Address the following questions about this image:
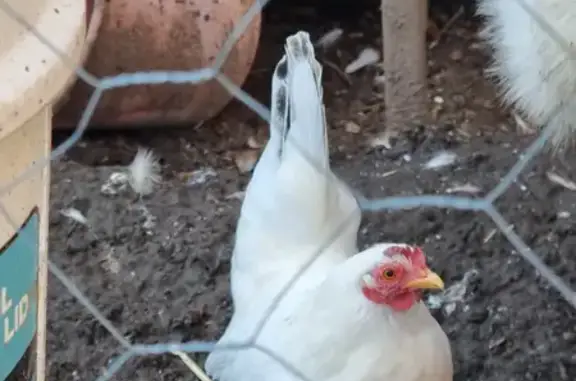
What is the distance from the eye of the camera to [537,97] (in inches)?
40.4

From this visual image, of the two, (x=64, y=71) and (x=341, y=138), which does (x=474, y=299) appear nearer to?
(x=341, y=138)

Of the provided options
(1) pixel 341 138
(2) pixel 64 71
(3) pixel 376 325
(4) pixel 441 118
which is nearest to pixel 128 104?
(1) pixel 341 138

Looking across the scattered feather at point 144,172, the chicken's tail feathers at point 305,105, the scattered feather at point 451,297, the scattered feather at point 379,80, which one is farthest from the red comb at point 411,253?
the scattered feather at point 379,80

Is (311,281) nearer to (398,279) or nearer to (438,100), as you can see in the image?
(398,279)

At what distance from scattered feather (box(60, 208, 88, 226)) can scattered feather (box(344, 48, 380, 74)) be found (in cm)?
57

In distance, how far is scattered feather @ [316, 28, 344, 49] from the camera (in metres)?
1.82

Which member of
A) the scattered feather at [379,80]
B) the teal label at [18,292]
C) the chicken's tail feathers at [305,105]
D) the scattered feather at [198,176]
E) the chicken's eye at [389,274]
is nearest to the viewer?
the teal label at [18,292]

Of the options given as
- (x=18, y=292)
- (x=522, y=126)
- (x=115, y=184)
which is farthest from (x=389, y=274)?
(x=522, y=126)

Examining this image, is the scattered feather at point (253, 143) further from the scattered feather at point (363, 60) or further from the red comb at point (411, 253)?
the red comb at point (411, 253)

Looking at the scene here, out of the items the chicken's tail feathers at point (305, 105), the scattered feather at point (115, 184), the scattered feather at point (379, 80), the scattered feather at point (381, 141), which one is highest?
the chicken's tail feathers at point (305, 105)

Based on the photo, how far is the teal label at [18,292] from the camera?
2.30ft

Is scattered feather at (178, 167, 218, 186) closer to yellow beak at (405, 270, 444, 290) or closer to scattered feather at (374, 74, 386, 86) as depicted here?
scattered feather at (374, 74, 386, 86)

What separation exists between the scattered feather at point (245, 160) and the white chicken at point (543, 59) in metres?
0.50

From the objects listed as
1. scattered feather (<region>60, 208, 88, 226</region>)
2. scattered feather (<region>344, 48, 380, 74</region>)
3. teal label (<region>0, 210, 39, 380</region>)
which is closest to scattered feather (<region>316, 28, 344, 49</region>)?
scattered feather (<region>344, 48, 380, 74</region>)
